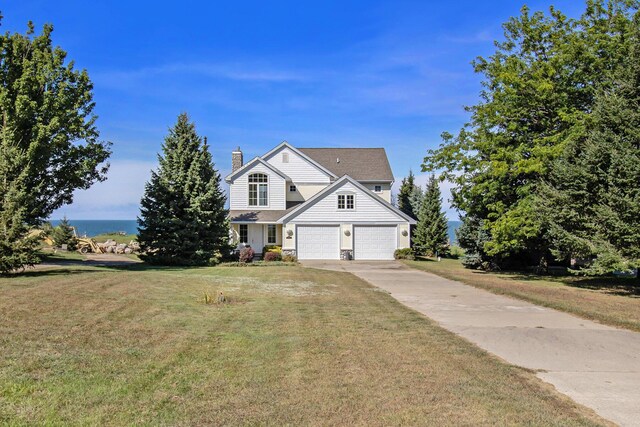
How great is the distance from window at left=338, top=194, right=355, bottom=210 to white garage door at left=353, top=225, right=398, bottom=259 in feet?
5.05

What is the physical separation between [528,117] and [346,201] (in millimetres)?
13453

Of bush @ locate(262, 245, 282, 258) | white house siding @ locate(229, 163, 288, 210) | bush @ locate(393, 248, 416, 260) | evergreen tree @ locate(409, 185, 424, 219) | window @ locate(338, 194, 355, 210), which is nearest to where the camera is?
bush @ locate(393, 248, 416, 260)

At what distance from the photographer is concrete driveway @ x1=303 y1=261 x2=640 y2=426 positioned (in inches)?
223

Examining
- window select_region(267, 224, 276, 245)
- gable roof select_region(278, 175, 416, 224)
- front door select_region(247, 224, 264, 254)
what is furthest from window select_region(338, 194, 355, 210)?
front door select_region(247, 224, 264, 254)

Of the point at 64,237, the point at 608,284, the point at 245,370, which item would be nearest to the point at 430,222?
the point at 608,284

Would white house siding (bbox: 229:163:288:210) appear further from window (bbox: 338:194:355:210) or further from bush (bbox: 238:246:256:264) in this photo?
bush (bbox: 238:246:256:264)

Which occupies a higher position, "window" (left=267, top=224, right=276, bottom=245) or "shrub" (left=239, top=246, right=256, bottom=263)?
"window" (left=267, top=224, right=276, bottom=245)

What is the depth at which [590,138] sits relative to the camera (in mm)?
16922

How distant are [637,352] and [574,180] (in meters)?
10.5

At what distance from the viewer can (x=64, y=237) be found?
37.1m

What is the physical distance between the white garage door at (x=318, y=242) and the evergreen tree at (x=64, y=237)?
1845cm

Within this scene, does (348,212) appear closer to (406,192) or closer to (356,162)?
(356,162)

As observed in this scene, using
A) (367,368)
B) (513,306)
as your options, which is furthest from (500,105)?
(367,368)

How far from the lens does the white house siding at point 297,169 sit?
3794 centimetres
